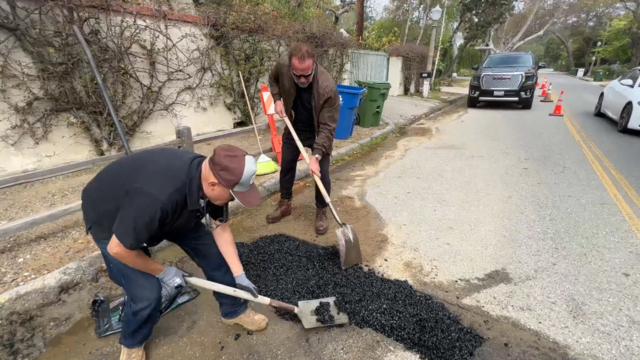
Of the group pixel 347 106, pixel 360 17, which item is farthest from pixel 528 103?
pixel 347 106

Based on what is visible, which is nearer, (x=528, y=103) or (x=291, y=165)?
(x=291, y=165)

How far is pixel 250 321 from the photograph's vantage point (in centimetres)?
228

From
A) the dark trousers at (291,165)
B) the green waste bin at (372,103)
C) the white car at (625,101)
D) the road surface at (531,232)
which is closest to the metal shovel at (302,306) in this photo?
the road surface at (531,232)

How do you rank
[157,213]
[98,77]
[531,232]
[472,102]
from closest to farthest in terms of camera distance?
1. [157,213]
2. [531,232]
3. [98,77]
4. [472,102]

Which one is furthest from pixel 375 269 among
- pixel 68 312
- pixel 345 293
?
pixel 68 312

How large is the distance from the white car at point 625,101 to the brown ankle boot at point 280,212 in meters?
7.73

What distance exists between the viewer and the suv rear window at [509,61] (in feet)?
36.8

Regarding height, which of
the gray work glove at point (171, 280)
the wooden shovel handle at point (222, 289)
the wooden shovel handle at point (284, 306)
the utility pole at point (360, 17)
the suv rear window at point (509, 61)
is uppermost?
the utility pole at point (360, 17)

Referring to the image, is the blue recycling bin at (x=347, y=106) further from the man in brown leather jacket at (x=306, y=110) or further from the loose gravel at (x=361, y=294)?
the loose gravel at (x=361, y=294)

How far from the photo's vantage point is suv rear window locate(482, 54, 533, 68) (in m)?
11.2

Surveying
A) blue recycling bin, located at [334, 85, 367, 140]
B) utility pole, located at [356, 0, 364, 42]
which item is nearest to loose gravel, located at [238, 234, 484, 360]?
blue recycling bin, located at [334, 85, 367, 140]

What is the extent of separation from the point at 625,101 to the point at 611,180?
4.25 m

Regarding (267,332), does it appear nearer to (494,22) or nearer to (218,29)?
(218,29)

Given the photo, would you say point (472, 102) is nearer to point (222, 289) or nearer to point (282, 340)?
point (282, 340)
